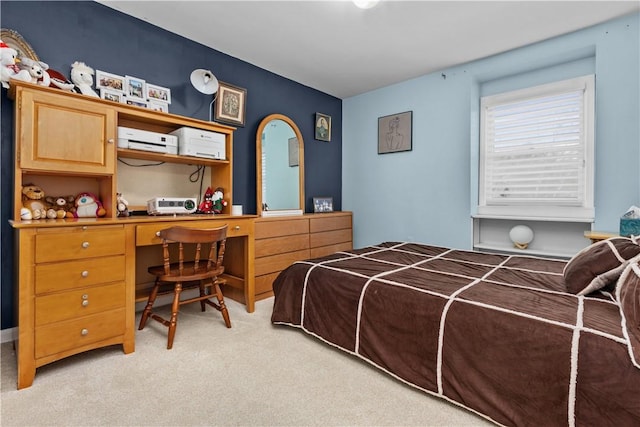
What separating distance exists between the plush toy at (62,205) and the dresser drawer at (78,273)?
591 millimetres

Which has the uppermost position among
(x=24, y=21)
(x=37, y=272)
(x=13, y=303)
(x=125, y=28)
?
(x=125, y=28)

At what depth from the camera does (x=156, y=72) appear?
269cm

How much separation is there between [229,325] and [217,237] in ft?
2.29

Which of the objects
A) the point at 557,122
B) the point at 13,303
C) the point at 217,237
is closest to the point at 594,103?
the point at 557,122

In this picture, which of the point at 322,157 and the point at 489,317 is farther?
the point at 322,157

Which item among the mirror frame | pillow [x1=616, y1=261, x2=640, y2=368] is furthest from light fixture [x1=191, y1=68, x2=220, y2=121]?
pillow [x1=616, y1=261, x2=640, y2=368]

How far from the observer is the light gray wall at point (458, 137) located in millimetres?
2580

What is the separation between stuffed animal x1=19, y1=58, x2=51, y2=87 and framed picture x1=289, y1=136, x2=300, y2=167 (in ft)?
7.47

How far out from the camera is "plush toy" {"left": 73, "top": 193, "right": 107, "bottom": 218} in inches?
84.9

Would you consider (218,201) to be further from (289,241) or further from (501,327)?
(501,327)

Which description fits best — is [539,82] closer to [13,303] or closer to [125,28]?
[125,28]

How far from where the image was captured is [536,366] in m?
1.18

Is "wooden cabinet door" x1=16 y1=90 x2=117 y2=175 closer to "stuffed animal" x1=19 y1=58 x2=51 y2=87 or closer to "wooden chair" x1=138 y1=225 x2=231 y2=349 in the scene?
"stuffed animal" x1=19 y1=58 x2=51 y2=87

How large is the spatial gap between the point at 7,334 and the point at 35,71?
1.74 meters
